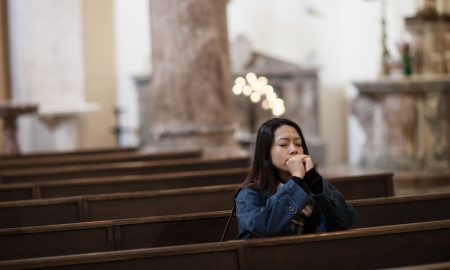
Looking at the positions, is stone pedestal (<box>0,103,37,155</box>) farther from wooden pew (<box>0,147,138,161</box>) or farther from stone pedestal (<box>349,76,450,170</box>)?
Result: stone pedestal (<box>349,76,450,170</box>)

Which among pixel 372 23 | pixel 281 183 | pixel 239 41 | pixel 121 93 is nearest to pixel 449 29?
pixel 372 23

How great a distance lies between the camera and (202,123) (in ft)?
26.5

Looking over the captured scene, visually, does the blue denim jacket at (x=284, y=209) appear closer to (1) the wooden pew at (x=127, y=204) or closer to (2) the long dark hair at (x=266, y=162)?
(2) the long dark hair at (x=266, y=162)

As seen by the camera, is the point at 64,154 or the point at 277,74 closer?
the point at 64,154

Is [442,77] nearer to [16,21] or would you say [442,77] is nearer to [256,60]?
[256,60]

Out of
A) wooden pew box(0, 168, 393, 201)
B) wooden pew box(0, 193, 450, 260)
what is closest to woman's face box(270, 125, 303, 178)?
wooden pew box(0, 193, 450, 260)

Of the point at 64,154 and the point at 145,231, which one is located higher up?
the point at 64,154

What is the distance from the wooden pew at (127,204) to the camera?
16.0 ft

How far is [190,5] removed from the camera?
7.91 metres

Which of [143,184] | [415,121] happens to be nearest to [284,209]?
[143,184]

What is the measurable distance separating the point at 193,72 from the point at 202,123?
507 millimetres

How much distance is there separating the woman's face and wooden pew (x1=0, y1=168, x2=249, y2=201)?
8.29 ft

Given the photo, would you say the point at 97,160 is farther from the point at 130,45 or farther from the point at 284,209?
the point at 130,45

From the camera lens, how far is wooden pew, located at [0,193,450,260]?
389cm
